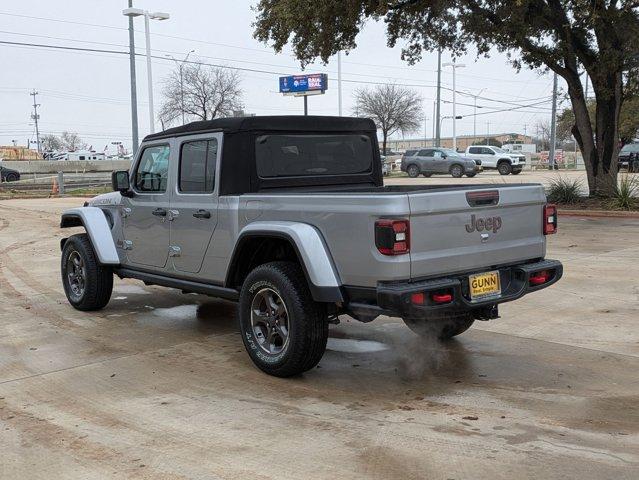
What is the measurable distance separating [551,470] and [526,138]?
155955 mm

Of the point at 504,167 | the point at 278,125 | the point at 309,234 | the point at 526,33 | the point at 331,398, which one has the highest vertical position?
the point at 526,33

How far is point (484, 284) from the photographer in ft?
15.1

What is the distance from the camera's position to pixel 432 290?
4.23 m

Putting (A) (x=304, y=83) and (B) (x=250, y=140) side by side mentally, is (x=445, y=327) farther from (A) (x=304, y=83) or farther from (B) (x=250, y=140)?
(A) (x=304, y=83)

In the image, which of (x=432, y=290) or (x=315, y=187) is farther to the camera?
(x=315, y=187)

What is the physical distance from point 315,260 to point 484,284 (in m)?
1.19

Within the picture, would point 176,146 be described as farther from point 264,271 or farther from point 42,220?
point 42,220

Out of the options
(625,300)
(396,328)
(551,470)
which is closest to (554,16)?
(625,300)

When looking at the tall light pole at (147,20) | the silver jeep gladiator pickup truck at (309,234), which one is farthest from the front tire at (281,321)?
the tall light pole at (147,20)

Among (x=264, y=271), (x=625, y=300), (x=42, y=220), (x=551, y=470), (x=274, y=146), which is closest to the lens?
(x=551, y=470)

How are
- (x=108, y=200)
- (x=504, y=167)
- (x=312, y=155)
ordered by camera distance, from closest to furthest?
(x=312, y=155)
(x=108, y=200)
(x=504, y=167)

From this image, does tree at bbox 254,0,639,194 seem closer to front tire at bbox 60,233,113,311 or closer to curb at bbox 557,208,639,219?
curb at bbox 557,208,639,219

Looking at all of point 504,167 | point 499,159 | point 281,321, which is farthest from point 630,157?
point 281,321

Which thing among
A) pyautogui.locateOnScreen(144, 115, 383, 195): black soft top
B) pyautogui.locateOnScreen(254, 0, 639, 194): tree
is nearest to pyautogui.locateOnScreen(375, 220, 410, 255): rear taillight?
pyautogui.locateOnScreen(144, 115, 383, 195): black soft top
